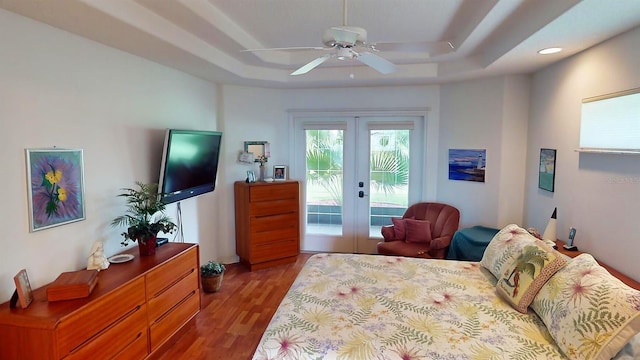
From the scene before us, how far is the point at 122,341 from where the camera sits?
2.26 meters

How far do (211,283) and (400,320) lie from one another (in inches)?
97.1

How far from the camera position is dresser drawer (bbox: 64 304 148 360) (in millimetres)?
2002

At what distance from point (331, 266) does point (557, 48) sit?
247 centimetres

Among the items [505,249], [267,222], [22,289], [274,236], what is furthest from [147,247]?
[505,249]

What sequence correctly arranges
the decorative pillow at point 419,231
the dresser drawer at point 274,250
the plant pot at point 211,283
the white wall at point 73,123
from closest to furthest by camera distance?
the white wall at point 73,123, the plant pot at point 211,283, the decorative pillow at point 419,231, the dresser drawer at point 274,250

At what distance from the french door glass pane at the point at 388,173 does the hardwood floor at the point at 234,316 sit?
1504 millimetres

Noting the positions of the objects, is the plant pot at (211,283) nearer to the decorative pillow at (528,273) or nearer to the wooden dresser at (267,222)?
the wooden dresser at (267,222)

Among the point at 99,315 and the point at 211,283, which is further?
the point at 211,283

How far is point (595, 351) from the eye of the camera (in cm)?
150

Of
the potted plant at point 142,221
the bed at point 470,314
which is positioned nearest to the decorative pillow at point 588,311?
the bed at point 470,314

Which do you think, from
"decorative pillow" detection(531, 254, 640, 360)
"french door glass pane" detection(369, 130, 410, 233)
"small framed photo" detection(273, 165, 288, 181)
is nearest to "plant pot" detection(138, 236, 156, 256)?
"small framed photo" detection(273, 165, 288, 181)

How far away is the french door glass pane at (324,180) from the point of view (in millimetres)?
5012

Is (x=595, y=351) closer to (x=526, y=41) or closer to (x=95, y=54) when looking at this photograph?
(x=526, y=41)

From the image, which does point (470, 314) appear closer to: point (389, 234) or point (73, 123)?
point (389, 234)
